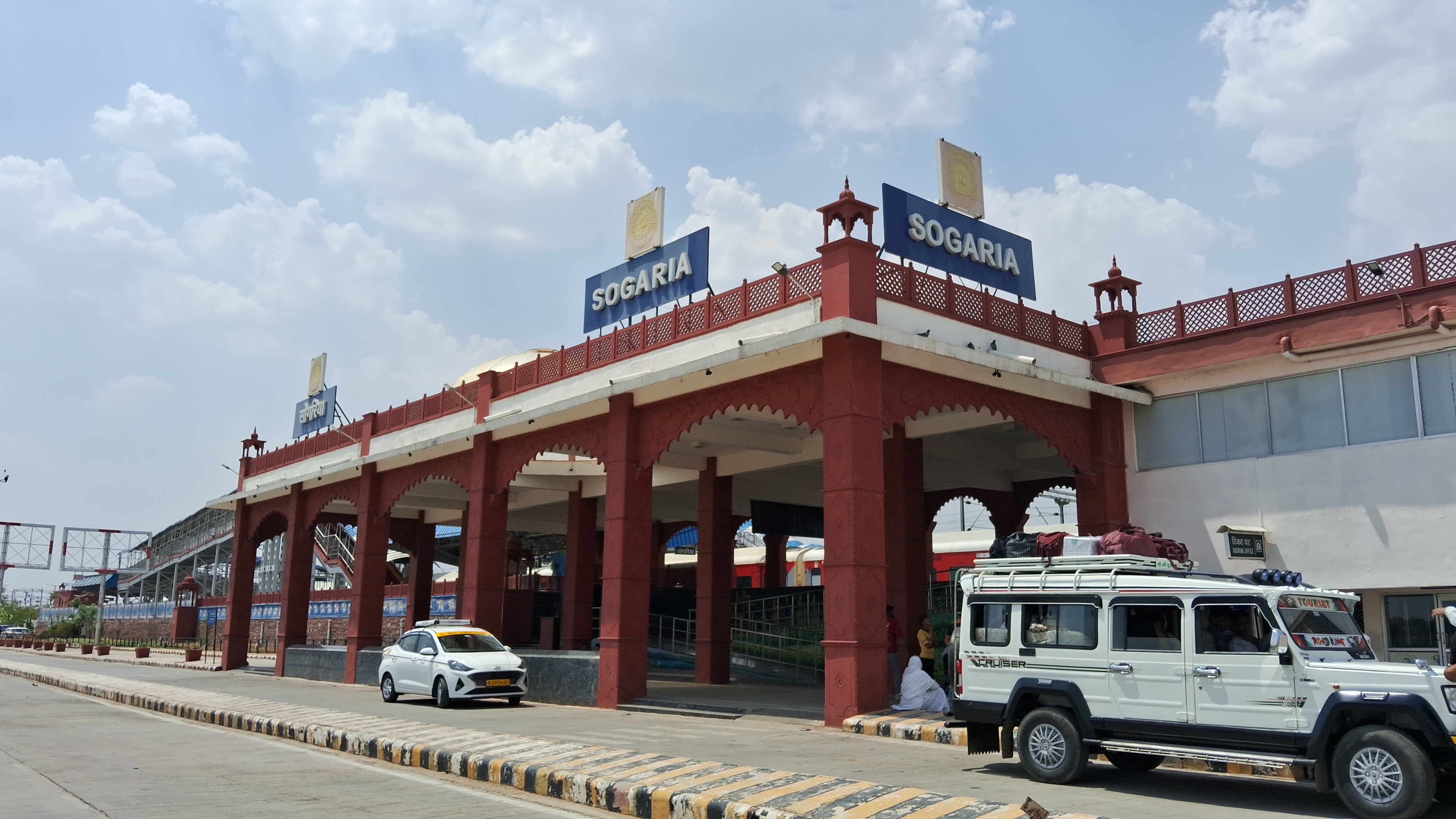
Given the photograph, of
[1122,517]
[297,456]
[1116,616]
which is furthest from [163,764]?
[297,456]

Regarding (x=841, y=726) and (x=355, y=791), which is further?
(x=841, y=726)

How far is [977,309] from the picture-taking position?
17062 mm

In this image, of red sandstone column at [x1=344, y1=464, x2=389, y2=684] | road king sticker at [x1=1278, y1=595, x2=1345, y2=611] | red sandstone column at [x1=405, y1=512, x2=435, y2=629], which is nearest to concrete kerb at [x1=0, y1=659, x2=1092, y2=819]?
road king sticker at [x1=1278, y1=595, x2=1345, y2=611]

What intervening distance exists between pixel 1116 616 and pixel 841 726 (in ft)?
17.8

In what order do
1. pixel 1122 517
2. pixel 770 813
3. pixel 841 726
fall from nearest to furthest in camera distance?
1. pixel 770 813
2. pixel 841 726
3. pixel 1122 517

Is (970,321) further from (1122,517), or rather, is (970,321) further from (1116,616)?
(1116,616)

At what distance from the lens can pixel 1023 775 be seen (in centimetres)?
978

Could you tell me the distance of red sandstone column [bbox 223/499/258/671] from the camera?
33969 millimetres

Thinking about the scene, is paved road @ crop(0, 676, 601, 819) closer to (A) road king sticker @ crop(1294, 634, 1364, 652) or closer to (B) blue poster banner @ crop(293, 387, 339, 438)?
(A) road king sticker @ crop(1294, 634, 1364, 652)

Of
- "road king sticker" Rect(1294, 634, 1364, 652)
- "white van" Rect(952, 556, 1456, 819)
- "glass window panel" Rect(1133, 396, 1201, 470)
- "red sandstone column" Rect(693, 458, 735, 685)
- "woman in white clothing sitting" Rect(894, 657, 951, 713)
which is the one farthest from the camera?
"red sandstone column" Rect(693, 458, 735, 685)

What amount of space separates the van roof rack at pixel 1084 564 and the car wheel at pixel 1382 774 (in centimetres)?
224

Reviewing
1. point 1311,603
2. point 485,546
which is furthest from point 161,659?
point 1311,603

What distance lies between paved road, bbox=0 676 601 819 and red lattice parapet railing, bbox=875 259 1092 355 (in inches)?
358

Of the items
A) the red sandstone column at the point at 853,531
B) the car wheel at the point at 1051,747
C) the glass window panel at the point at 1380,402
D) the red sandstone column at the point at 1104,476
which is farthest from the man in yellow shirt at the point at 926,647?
the glass window panel at the point at 1380,402
